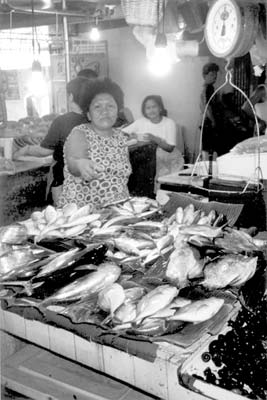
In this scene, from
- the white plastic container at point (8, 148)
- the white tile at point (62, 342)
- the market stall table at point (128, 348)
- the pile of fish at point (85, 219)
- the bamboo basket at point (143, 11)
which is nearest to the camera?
the market stall table at point (128, 348)

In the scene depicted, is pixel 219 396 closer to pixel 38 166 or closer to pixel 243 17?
pixel 243 17

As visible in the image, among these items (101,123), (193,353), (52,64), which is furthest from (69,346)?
(52,64)

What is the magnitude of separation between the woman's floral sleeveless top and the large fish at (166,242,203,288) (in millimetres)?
1527

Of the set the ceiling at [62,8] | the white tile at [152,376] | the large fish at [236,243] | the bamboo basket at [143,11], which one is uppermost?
the ceiling at [62,8]

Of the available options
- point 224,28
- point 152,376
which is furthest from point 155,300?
point 224,28

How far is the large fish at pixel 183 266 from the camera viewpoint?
2377 mm

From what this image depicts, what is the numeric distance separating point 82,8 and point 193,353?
6.30m

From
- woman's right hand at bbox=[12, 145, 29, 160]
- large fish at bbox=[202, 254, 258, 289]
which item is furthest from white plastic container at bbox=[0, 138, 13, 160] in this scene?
large fish at bbox=[202, 254, 258, 289]

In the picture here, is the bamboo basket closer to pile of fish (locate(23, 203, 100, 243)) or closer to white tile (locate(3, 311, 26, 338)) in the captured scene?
pile of fish (locate(23, 203, 100, 243))

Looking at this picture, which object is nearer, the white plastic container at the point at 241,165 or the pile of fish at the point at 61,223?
the pile of fish at the point at 61,223

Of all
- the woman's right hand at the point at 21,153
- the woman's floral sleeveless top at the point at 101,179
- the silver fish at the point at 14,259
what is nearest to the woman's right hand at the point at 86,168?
the woman's floral sleeveless top at the point at 101,179

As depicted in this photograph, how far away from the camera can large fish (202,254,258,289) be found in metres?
2.37

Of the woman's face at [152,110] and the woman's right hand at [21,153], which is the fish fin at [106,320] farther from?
the woman's face at [152,110]

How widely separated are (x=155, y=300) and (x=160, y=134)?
18.4ft
